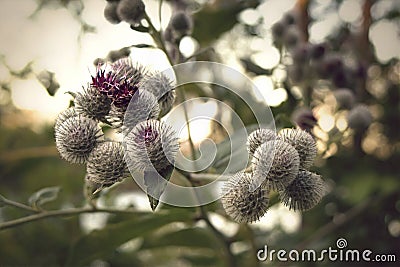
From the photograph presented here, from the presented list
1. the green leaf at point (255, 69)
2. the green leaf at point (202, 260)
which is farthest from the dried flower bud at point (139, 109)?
the green leaf at point (202, 260)

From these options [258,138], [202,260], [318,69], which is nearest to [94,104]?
[258,138]

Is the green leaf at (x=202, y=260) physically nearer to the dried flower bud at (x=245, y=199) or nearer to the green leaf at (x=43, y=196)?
the green leaf at (x=43, y=196)

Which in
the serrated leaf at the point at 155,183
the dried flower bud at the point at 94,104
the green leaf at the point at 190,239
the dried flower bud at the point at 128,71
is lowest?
the serrated leaf at the point at 155,183

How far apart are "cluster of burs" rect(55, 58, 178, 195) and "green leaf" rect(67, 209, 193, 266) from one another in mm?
248

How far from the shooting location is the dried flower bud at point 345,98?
89 cm

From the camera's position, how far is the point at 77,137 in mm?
542

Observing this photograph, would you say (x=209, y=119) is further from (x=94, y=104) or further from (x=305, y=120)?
(x=94, y=104)

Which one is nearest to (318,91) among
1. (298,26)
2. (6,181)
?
(298,26)

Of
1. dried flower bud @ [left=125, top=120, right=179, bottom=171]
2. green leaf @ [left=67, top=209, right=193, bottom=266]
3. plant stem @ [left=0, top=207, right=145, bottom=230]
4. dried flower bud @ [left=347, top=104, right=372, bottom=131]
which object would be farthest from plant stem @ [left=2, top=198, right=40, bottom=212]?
dried flower bud @ [left=347, top=104, right=372, bottom=131]

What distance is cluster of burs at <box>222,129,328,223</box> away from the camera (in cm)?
52

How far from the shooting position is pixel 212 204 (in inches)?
31.9

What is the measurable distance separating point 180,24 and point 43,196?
0.31m
